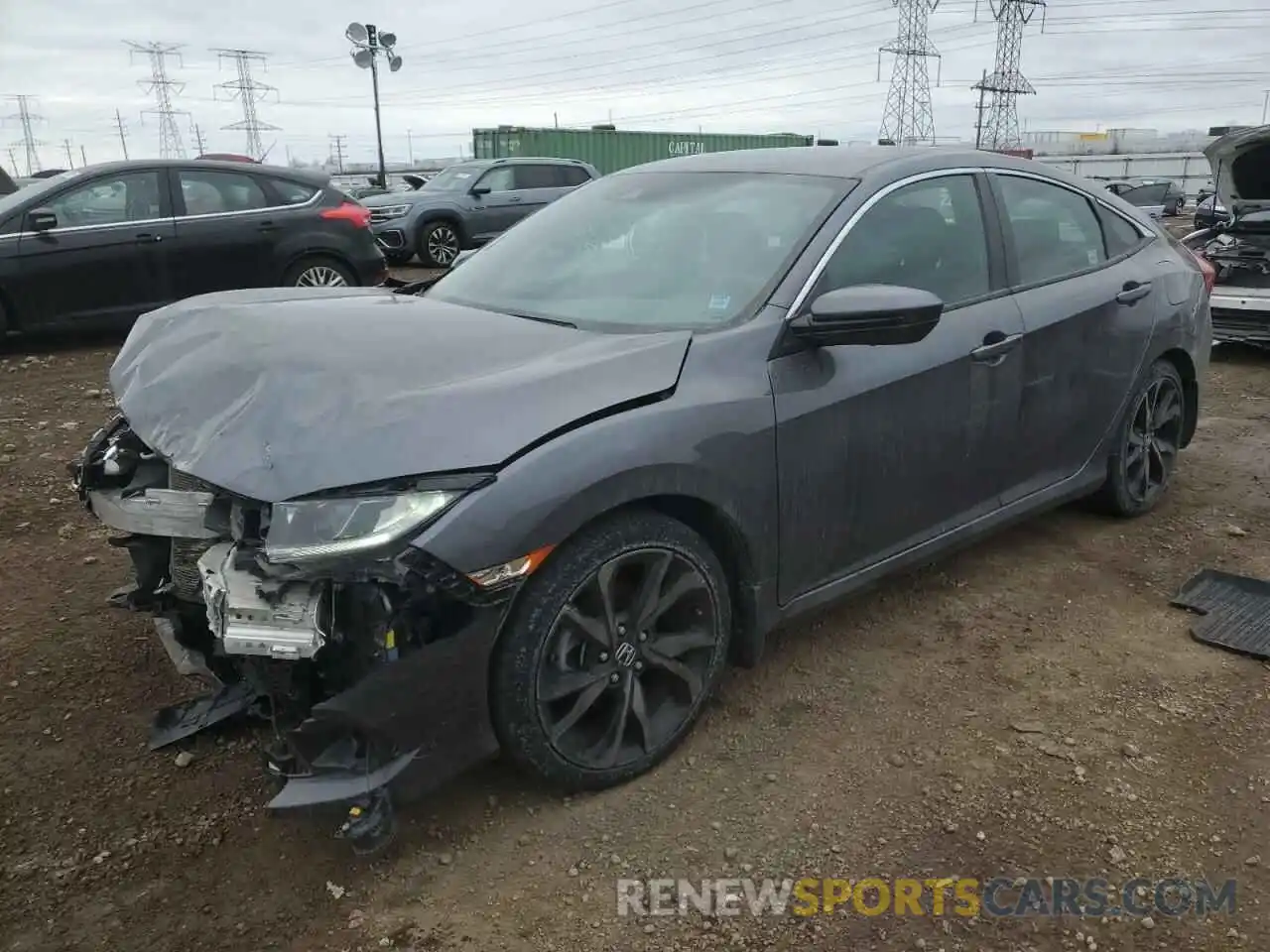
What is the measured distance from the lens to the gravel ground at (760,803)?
7.30ft

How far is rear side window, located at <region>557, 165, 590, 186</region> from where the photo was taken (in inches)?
591

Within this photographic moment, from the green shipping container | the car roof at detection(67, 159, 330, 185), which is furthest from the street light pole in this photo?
the car roof at detection(67, 159, 330, 185)

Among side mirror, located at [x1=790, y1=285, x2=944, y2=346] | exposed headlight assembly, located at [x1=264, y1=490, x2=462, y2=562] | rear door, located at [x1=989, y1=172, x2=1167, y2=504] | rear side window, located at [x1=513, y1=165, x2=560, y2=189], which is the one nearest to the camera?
exposed headlight assembly, located at [x1=264, y1=490, x2=462, y2=562]

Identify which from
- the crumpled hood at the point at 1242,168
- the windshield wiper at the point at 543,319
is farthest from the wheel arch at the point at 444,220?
the windshield wiper at the point at 543,319

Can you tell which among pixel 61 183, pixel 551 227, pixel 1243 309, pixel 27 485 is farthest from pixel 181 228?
pixel 1243 309

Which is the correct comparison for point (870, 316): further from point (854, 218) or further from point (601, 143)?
point (601, 143)

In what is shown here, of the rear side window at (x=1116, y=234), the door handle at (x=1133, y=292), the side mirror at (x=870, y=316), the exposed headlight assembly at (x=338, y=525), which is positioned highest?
the rear side window at (x=1116, y=234)

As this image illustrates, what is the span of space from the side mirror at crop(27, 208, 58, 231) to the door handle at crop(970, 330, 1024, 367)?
731 cm

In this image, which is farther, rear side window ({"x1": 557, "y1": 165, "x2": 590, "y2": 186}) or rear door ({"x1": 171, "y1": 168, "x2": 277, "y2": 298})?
rear side window ({"x1": 557, "y1": 165, "x2": 590, "y2": 186})

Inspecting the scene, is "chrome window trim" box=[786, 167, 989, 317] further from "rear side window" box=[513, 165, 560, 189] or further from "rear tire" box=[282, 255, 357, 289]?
"rear side window" box=[513, 165, 560, 189]

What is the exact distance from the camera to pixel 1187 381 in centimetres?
465

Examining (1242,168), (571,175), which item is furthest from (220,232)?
(1242,168)

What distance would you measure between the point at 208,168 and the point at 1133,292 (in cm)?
746

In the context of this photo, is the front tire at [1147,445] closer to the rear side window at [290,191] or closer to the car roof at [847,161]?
the car roof at [847,161]
